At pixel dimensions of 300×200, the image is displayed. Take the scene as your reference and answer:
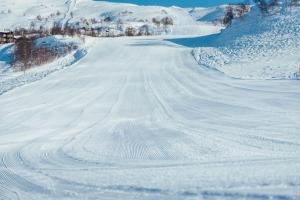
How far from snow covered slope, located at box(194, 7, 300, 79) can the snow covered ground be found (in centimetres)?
325

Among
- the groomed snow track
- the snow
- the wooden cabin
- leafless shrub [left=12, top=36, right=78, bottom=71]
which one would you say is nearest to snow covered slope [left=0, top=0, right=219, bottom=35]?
the wooden cabin

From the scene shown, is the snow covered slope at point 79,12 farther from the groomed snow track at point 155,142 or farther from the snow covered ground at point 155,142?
the snow covered ground at point 155,142

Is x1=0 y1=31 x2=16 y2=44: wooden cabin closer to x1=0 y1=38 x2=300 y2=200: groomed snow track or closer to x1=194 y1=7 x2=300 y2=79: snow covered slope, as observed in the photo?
x1=194 y1=7 x2=300 y2=79: snow covered slope

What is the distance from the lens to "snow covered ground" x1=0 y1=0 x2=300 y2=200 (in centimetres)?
467

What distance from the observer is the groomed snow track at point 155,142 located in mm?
4668

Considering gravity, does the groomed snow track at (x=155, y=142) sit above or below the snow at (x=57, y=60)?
above

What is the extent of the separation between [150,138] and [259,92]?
5.48 m

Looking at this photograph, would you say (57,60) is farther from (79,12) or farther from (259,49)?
(79,12)

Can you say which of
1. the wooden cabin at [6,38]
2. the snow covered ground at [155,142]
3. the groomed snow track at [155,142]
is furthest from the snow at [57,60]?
the wooden cabin at [6,38]

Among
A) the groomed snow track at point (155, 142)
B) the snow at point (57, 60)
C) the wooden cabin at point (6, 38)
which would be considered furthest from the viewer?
the wooden cabin at point (6, 38)

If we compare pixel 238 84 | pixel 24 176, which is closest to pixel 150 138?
pixel 24 176

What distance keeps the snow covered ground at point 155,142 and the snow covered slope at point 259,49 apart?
3251 mm

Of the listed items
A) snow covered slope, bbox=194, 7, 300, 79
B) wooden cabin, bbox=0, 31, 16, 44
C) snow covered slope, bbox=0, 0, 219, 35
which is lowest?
wooden cabin, bbox=0, 31, 16, 44

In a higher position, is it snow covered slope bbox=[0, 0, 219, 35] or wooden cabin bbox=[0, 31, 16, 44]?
snow covered slope bbox=[0, 0, 219, 35]
